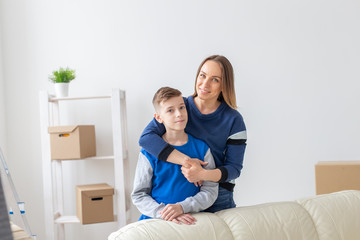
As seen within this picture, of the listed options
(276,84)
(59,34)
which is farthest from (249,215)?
(59,34)

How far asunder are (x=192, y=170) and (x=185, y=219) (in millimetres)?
201

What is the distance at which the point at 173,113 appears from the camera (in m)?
1.76

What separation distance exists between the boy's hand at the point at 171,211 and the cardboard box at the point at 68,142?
4.96ft

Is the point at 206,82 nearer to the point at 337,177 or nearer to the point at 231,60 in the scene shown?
the point at 337,177

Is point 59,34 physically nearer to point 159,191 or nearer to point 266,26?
point 266,26

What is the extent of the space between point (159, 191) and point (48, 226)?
1699 millimetres

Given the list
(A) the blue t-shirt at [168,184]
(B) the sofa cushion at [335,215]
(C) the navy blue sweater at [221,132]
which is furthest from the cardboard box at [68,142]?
(B) the sofa cushion at [335,215]

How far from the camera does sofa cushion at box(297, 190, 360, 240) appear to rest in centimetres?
166

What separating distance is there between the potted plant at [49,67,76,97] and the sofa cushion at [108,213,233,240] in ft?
6.17

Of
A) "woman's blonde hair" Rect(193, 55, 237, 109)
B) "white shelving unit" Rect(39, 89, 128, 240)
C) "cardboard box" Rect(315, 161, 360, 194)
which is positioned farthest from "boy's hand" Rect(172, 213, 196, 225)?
"white shelving unit" Rect(39, 89, 128, 240)

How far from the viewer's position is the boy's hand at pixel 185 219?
153 centimetres

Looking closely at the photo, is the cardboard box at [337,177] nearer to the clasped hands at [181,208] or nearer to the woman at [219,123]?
the woman at [219,123]

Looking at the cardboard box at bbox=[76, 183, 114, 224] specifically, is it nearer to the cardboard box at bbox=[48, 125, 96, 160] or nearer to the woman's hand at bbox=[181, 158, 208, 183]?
the cardboard box at bbox=[48, 125, 96, 160]

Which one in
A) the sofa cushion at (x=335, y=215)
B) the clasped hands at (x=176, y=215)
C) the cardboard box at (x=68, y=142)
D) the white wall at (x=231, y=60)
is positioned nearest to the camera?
the clasped hands at (x=176, y=215)
